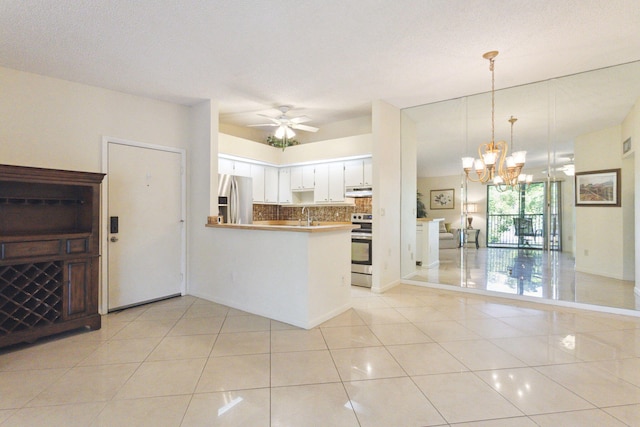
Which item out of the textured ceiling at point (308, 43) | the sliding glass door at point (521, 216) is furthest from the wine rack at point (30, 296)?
the sliding glass door at point (521, 216)

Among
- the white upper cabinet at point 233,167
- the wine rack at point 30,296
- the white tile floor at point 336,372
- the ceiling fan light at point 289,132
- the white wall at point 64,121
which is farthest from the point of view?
the white upper cabinet at point 233,167

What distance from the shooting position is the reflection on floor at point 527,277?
363 centimetres

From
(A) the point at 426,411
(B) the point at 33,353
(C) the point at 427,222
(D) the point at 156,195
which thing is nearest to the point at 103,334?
(B) the point at 33,353

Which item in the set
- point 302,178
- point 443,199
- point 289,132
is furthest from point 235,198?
point 443,199

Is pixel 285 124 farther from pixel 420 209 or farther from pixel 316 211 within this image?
pixel 420 209

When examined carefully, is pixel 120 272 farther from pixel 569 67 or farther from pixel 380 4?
pixel 569 67

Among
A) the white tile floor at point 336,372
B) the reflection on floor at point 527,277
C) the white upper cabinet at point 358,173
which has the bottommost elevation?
the white tile floor at point 336,372

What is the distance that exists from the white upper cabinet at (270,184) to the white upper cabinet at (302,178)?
1.22ft

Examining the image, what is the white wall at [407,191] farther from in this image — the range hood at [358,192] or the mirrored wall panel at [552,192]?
the range hood at [358,192]

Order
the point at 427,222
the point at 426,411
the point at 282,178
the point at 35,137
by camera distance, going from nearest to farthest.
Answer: the point at 426,411 < the point at 35,137 < the point at 427,222 < the point at 282,178

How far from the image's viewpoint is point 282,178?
5965 mm

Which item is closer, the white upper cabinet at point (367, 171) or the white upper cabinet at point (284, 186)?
the white upper cabinet at point (367, 171)

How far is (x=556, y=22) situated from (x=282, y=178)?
14.9ft

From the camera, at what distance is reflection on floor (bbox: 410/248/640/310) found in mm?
3629
